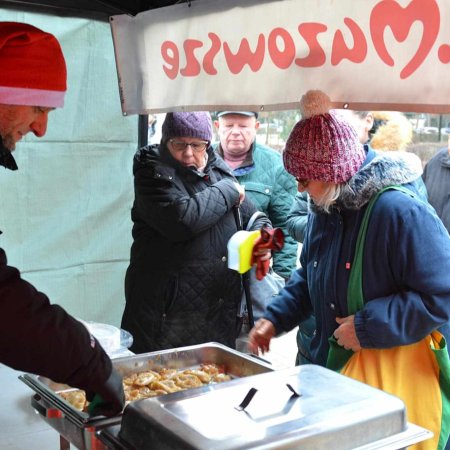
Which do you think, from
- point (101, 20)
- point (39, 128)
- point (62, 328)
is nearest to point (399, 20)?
point (39, 128)

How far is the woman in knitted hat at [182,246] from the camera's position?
8.30 ft

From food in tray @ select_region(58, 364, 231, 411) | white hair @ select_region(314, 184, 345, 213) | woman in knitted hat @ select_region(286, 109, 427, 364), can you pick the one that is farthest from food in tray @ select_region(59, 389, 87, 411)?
woman in knitted hat @ select_region(286, 109, 427, 364)

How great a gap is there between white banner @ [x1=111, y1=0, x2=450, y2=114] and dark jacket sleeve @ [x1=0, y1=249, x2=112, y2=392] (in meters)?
0.92

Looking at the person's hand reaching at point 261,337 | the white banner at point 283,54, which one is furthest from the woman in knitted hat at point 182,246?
the person's hand reaching at point 261,337

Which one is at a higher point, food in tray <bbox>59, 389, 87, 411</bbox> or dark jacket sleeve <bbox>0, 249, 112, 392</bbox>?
dark jacket sleeve <bbox>0, 249, 112, 392</bbox>

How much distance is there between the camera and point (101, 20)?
10.3ft

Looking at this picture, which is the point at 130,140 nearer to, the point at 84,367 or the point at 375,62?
the point at 375,62

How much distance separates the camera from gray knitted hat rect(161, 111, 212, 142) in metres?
2.54

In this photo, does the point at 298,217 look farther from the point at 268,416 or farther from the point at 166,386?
the point at 268,416

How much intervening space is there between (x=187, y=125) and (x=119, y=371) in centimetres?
108

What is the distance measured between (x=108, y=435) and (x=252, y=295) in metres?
1.52

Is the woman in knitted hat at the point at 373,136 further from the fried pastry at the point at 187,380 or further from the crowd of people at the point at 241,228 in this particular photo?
the fried pastry at the point at 187,380

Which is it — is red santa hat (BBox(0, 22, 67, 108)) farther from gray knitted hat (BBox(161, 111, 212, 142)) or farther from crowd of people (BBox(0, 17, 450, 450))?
gray knitted hat (BBox(161, 111, 212, 142))

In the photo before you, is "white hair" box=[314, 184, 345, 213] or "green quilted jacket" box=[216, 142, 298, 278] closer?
"white hair" box=[314, 184, 345, 213]
